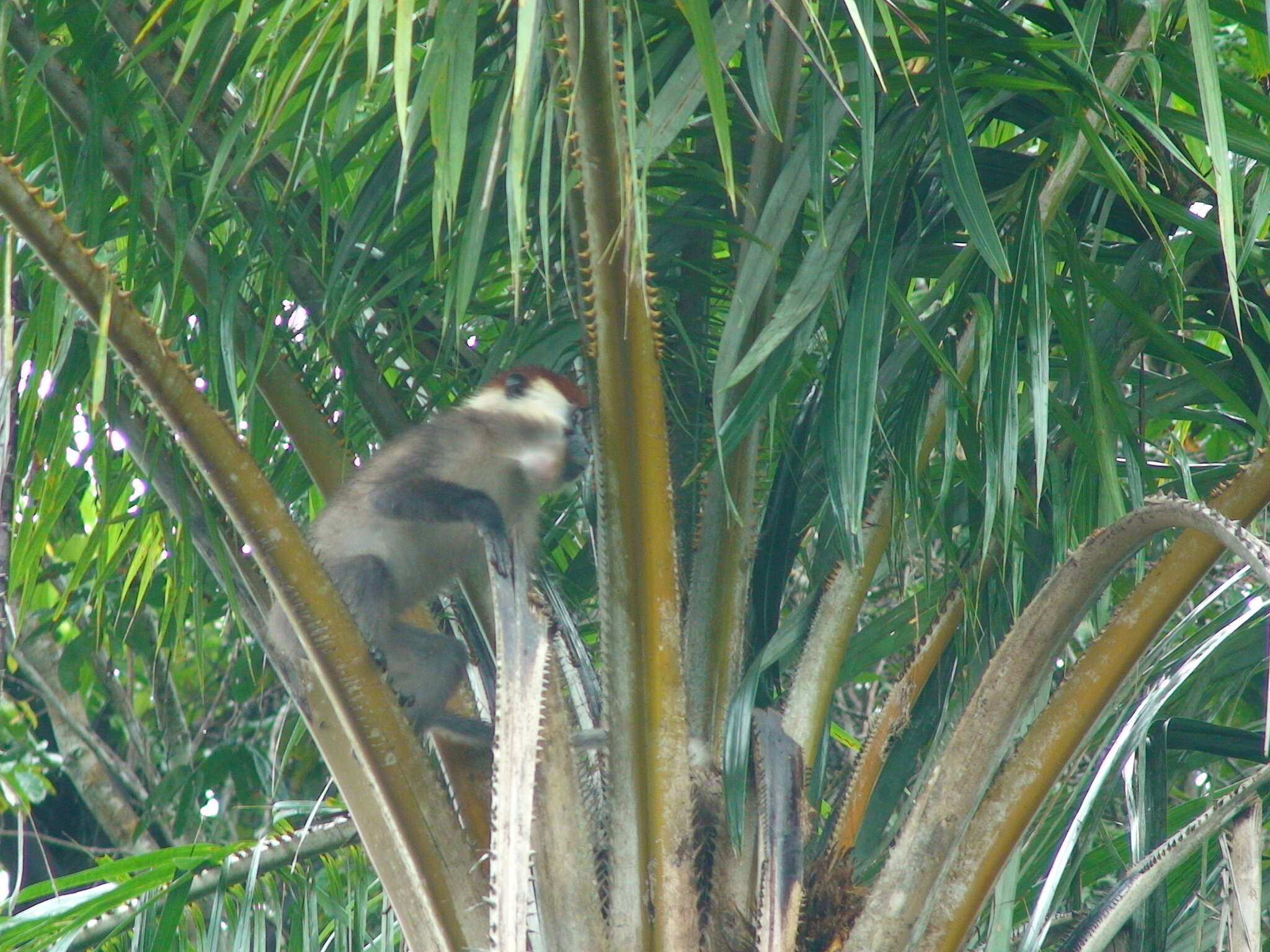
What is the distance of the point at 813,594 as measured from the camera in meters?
2.68

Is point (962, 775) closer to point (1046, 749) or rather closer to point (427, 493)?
point (1046, 749)

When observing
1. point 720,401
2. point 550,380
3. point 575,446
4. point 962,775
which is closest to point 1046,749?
point 962,775

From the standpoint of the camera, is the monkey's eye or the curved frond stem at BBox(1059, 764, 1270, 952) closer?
the curved frond stem at BBox(1059, 764, 1270, 952)

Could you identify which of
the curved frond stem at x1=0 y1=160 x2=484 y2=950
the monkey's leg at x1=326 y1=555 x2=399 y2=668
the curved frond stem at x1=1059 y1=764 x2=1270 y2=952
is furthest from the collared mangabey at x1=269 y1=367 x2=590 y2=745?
the curved frond stem at x1=1059 y1=764 x2=1270 y2=952

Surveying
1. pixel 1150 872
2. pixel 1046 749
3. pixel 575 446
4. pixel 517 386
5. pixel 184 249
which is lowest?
pixel 1150 872

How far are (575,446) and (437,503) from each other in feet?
1.70

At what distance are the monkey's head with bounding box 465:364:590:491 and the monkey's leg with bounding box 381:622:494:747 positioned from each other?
0.51m

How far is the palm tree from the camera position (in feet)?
7.11

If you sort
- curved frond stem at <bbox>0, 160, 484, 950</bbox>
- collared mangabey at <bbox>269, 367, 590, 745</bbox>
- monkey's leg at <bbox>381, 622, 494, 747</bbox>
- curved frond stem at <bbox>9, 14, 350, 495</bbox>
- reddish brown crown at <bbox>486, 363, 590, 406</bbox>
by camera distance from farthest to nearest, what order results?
reddish brown crown at <bbox>486, 363, 590, 406</bbox>
collared mangabey at <bbox>269, 367, 590, 745</bbox>
monkey's leg at <bbox>381, 622, 494, 747</bbox>
curved frond stem at <bbox>9, 14, 350, 495</bbox>
curved frond stem at <bbox>0, 160, 484, 950</bbox>

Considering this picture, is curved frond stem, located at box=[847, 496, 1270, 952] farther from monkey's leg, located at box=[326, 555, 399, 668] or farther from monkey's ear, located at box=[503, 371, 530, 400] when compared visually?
monkey's ear, located at box=[503, 371, 530, 400]

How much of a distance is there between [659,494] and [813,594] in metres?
0.54

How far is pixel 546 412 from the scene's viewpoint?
3.56 metres

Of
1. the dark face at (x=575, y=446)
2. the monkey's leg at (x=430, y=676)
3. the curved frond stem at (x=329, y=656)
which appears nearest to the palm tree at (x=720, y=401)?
the curved frond stem at (x=329, y=656)

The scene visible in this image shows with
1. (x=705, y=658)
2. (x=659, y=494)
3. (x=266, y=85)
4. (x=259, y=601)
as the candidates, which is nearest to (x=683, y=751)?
(x=705, y=658)
